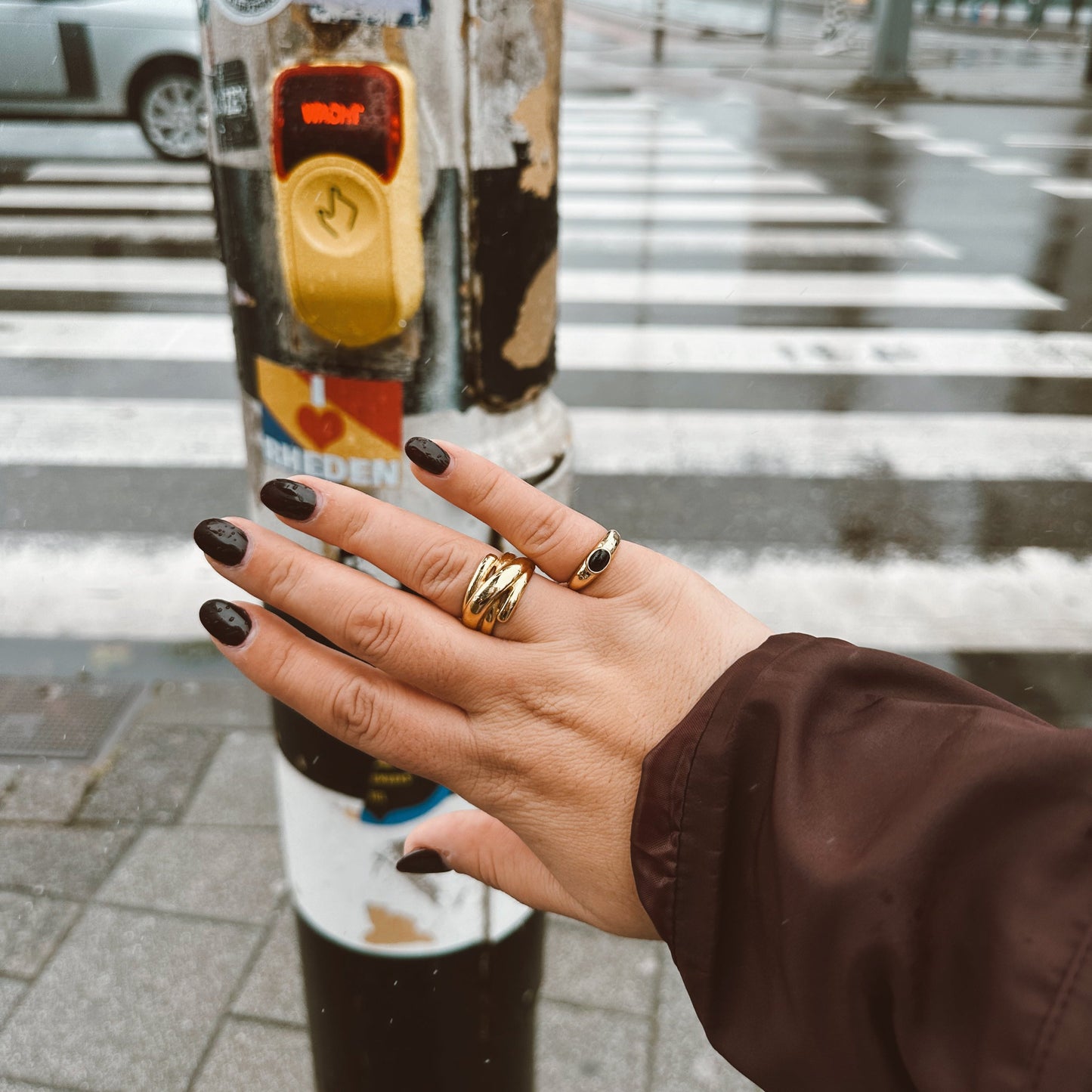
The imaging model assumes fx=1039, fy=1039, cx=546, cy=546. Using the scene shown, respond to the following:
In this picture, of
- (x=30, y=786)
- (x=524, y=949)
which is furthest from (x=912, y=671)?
(x=30, y=786)

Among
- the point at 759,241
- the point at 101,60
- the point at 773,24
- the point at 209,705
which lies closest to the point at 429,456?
the point at 209,705

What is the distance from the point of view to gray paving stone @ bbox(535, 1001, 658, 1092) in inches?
92.1

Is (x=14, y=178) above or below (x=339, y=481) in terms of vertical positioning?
below

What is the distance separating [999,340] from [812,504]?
2.71m

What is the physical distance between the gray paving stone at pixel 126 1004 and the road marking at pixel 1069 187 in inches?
439

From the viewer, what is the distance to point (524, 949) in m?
1.91

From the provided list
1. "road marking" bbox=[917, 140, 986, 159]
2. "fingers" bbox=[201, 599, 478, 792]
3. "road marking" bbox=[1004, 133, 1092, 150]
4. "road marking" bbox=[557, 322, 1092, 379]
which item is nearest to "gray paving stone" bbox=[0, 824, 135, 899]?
"fingers" bbox=[201, 599, 478, 792]

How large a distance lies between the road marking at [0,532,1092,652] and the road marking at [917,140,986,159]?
10203 mm

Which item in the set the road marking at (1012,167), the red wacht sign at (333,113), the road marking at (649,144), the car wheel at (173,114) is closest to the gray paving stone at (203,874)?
the red wacht sign at (333,113)

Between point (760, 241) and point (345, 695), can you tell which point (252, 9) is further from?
point (760, 241)

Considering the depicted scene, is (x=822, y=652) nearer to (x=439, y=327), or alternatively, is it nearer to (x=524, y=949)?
(x=439, y=327)

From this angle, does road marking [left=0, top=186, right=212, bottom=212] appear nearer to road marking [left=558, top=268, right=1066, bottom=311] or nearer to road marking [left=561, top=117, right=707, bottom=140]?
road marking [left=558, top=268, right=1066, bottom=311]

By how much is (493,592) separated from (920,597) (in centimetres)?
341

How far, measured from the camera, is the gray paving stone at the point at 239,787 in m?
2.97
